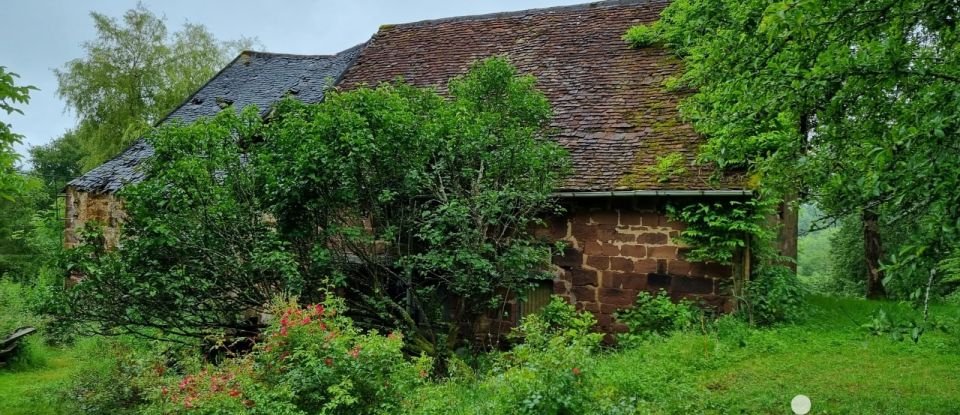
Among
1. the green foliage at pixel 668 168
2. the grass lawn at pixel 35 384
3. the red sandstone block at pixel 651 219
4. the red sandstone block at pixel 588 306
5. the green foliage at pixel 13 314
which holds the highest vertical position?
the green foliage at pixel 668 168

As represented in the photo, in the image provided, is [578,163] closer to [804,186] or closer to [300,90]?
[804,186]

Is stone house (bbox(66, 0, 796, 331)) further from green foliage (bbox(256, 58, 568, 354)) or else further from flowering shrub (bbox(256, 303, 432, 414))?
flowering shrub (bbox(256, 303, 432, 414))

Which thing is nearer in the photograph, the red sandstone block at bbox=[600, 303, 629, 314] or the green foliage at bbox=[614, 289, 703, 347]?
the green foliage at bbox=[614, 289, 703, 347]

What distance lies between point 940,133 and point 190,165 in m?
7.05

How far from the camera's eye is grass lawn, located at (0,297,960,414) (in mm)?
5215

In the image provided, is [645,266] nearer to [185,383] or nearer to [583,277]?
[583,277]

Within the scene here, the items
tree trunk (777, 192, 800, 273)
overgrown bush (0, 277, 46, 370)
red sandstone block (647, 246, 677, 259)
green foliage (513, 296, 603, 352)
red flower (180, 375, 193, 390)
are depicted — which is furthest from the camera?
overgrown bush (0, 277, 46, 370)

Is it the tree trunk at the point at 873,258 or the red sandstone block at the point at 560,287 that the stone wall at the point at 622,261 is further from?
the tree trunk at the point at 873,258

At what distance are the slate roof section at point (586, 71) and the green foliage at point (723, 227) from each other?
1.00ft

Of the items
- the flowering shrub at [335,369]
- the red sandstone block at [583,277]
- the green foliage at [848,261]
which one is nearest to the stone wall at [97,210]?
the flowering shrub at [335,369]

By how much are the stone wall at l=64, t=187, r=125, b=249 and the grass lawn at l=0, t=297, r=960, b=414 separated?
1088 cm

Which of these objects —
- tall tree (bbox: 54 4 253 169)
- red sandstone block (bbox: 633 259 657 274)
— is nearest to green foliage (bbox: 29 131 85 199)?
tall tree (bbox: 54 4 253 169)

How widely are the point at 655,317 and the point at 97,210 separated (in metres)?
12.7

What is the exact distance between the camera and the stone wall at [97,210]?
14.0 metres
